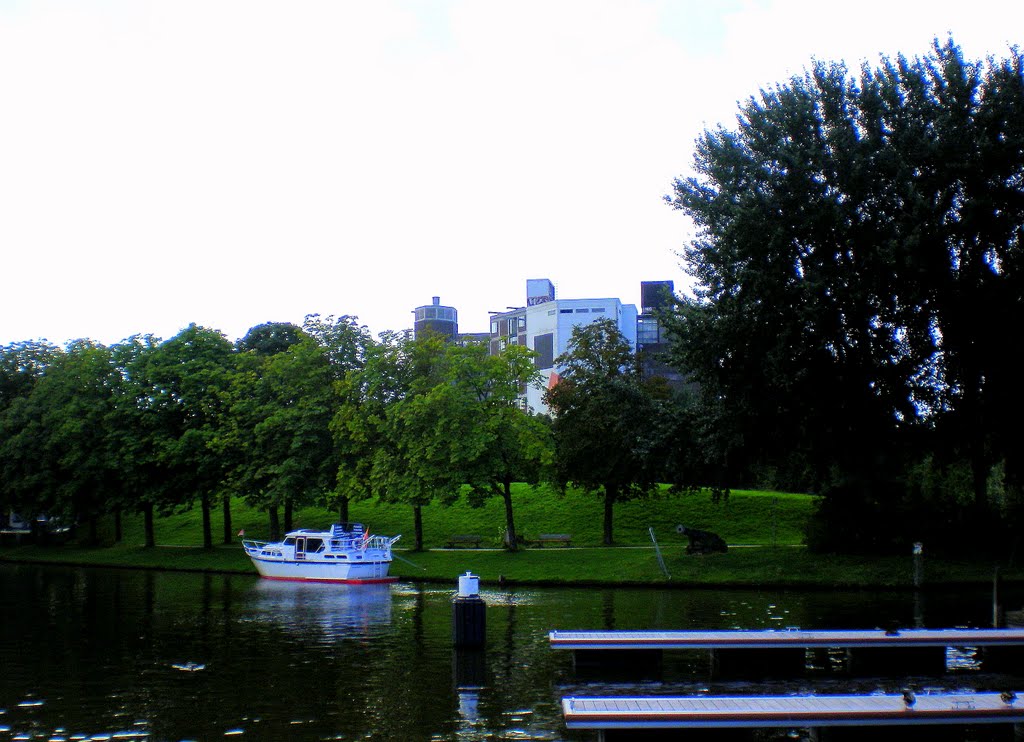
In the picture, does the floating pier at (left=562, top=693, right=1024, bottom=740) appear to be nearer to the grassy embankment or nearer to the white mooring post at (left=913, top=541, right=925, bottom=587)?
the white mooring post at (left=913, top=541, right=925, bottom=587)

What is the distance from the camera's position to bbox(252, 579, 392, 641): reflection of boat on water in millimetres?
31173

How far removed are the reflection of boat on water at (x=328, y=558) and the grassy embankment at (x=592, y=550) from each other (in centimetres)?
203

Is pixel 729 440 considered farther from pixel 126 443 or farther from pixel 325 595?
pixel 126 443

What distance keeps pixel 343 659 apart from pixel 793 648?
10717mm

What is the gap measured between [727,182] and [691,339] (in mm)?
6464

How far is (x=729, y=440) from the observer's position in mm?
42750

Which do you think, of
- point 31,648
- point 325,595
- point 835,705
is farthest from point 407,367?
point 835,705

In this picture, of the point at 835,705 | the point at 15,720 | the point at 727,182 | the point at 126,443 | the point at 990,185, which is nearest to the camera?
the point at 835,705

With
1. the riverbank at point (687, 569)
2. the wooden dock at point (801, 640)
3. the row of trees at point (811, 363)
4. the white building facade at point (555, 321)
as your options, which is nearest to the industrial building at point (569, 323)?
the white building facade at point (555, 321)

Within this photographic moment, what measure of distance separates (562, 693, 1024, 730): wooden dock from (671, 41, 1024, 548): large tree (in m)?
21.9

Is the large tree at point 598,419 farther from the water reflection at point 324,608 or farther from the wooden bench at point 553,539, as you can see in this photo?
the water reflection at point 324,608

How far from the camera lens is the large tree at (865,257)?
36875mm

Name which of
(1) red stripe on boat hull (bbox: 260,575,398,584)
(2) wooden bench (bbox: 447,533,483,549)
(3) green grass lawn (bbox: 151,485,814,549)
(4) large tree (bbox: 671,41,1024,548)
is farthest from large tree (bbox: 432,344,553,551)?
(4) large tree (bbox: 671,41,1024,548)

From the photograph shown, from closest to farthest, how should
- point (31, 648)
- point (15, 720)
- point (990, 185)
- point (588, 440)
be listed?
1. point (15, 720)
2. point (31, 648)
3. point (990, 185)
4. point (588, 440)
